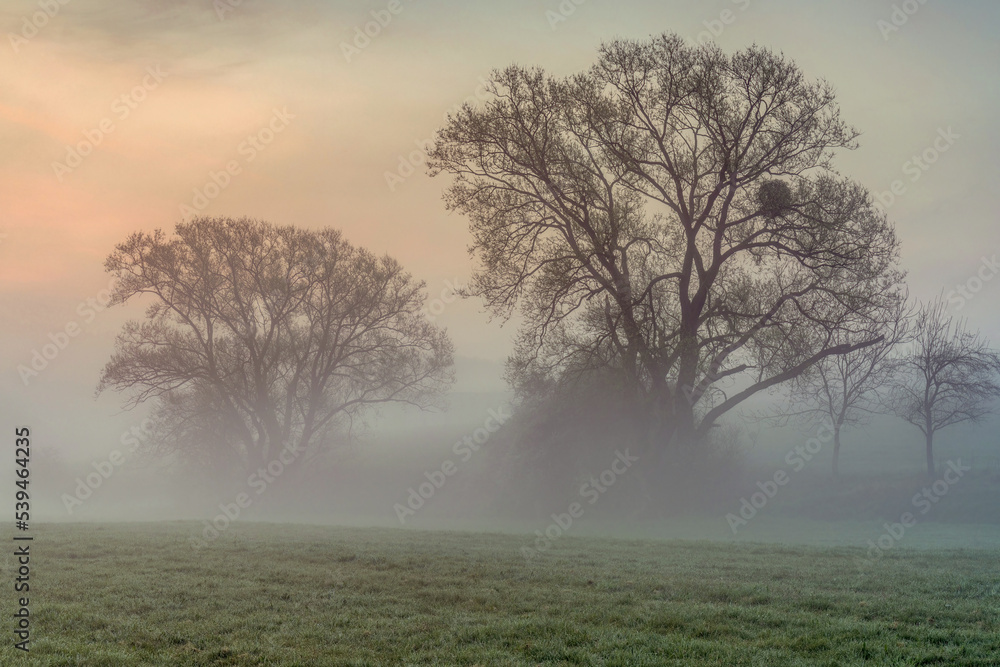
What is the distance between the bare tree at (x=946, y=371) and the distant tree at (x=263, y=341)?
29.5 meters

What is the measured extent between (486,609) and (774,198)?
2491 centimetres

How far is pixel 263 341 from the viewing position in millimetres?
47562

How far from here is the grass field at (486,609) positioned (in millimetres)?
8258

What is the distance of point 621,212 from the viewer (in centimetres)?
3238

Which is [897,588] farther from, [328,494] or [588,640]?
[328,494]

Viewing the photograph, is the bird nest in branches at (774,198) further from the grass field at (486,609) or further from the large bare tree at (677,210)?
the grass field at (486,609)

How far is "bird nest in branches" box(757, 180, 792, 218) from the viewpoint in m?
30.3

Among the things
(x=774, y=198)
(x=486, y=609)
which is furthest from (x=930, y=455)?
(x=486, y=609)

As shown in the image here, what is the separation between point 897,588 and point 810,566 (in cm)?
337

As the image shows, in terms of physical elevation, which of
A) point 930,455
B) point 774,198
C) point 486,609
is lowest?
point 486,609

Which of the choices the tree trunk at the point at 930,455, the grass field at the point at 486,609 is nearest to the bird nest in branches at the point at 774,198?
the grass field at the point at 486,609

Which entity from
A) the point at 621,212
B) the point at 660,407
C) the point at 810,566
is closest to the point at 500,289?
the point at 621,212

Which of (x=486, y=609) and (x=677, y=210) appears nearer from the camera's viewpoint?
(x=486, y=609)

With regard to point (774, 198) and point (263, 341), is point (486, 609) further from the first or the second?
point (263, 341)
